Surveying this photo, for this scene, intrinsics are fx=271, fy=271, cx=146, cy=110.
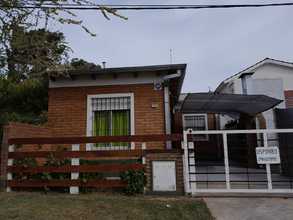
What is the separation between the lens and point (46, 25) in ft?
17.9

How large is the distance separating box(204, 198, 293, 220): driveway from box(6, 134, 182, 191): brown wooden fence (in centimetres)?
171

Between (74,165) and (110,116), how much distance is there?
8.12 ft

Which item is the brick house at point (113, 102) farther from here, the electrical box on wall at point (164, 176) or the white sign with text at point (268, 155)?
the white sign with text at point (268, 155)

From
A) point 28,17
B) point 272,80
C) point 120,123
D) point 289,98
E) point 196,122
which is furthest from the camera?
point 196,122

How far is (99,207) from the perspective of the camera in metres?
5.39

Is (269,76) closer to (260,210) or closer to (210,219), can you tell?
(260,210)

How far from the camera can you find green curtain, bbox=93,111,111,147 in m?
8.89

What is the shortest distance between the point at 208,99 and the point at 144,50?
7.62 meters

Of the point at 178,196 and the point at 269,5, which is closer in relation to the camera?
the point at 178,196

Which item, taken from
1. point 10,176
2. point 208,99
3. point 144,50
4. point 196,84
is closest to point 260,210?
point 208,99

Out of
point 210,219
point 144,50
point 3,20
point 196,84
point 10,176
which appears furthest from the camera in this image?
point 196,84

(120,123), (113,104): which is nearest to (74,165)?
(120,123)

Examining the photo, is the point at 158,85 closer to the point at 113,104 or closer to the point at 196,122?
the point at 113,104

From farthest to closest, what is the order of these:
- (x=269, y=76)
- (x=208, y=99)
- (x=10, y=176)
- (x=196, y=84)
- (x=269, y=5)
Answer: (x=196, y=84) → (x=269, y=76) → (x=208, y=99) → (x=269, y=5) → (x=10, y=176)
